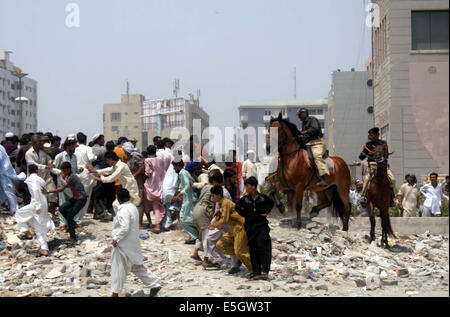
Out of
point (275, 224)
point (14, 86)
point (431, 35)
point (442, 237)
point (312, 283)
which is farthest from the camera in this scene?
point (14, 86)

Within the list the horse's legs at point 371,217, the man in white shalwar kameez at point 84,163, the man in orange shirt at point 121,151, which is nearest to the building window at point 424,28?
the horse's legs at point 371,217

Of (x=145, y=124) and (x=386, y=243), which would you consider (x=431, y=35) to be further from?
(x=145, y=124)

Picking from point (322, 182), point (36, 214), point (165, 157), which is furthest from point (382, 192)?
point (36, 214)

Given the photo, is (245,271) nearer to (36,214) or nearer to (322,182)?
(322,182)

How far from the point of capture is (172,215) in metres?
13.5

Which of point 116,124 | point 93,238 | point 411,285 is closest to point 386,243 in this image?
point 411,285

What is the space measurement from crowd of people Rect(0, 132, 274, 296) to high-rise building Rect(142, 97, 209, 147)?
296ft

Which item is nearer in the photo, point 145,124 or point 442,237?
point 442,237

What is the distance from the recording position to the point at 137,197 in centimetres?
1205

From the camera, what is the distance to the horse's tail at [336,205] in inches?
573

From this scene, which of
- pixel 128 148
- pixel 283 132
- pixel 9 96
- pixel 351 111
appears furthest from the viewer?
pixel 9 96

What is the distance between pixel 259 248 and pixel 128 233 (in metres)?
2.30

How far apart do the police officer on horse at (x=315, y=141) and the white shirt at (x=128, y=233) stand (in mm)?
5346

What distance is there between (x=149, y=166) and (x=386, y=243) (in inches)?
219
